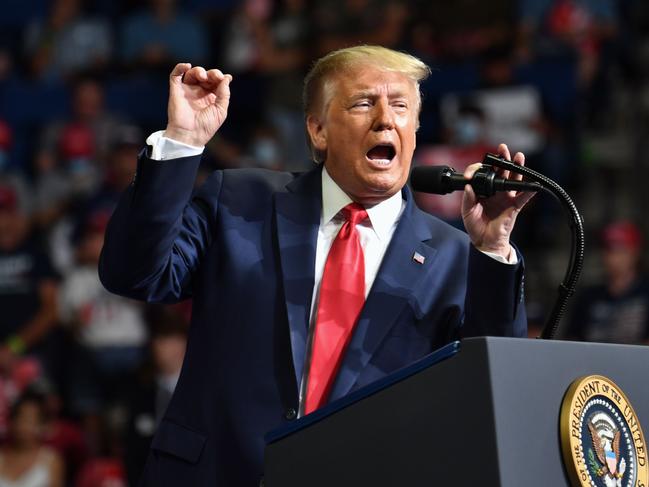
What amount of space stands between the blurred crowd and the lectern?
2796mm

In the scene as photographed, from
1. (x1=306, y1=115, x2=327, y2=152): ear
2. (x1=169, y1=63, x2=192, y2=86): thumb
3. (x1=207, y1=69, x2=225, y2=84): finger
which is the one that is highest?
(x1=207, y1=69, x2=225, y2=84): finger

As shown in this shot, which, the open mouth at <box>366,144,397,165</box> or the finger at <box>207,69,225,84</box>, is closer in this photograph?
the finger at <box>207,69,225,84</box>

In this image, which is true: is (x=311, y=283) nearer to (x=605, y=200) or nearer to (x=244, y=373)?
(x=244, y=373)

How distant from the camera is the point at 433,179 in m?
1.96

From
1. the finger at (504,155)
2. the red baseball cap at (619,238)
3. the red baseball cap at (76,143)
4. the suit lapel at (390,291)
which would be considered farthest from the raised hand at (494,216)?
the red baseball cap at (76,143)

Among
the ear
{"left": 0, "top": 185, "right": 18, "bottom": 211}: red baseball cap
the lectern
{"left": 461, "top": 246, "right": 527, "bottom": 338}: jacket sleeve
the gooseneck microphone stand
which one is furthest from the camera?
{"left": 0, "top": 185, "right": 18, "bottom": 211}: red baseball cap

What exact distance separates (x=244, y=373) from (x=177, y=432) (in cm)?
15

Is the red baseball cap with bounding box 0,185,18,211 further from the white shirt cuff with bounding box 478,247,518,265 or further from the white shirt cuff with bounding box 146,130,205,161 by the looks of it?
the white shirt cuff with bounding box 478,247,518,265

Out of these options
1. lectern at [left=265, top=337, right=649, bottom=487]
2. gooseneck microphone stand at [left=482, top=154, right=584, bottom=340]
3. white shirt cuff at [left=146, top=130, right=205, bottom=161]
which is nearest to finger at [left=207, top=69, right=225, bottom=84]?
white shirt cuff at [left=146, top=130, right=205, bottom=161]

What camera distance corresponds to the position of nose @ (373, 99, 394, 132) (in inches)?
84.6

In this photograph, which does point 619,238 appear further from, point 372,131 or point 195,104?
point 195,104

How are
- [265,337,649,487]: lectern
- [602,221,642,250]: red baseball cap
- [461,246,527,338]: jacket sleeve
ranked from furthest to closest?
[602,221,642,250]: red baseball cap
[461,246,527,338]: jacket sleeve
[265,337,649,487]: lectern

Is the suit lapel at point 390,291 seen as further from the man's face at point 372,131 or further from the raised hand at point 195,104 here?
the raised hand at point 195,104

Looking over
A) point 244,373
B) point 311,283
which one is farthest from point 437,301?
point 244,373
